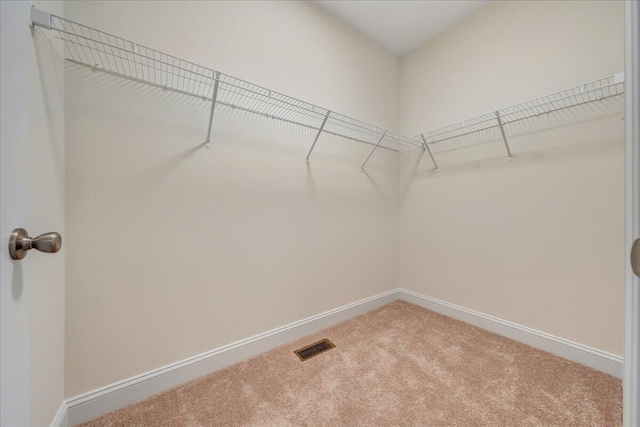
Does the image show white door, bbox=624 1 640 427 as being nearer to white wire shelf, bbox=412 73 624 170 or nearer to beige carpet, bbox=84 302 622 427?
beige carpet, bbox=84 302 622 427

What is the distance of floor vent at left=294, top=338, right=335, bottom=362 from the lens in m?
1.53

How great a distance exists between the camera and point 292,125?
5.53 ft

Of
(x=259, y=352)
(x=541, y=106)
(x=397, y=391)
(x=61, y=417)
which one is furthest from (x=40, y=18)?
(x=541, y=106)

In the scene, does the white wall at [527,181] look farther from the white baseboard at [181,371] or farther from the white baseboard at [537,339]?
the white baseboard at [181,371]

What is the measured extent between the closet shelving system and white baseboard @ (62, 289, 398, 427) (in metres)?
1.26

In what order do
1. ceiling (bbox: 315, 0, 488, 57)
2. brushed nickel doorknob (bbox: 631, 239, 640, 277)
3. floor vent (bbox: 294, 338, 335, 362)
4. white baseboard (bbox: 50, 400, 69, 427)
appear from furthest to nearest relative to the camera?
ceiling (bbox: 315, 0, 488, 57)
floor vent (bbox: 294, 338, 335, 362)
white baseboard (bbox: 50, 400, 69, 427)
brushed nickel doorknob (bbox: 631, 239, 640, 277)

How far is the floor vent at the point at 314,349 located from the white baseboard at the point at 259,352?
0.44 ft

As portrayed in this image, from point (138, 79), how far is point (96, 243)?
0.83m

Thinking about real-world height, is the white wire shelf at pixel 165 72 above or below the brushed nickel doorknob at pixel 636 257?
above

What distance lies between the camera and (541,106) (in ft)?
5.08

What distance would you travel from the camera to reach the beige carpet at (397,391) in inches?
42.0

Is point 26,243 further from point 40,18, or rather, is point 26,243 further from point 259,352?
point 259,352

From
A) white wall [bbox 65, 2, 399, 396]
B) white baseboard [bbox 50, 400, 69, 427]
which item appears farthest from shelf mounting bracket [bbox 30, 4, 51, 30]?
white baseboard [bbox 50, 400, 69, 427]

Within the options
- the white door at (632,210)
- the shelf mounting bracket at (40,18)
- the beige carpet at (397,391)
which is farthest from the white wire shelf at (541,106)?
the shelf mounting bracket at (40,18)
